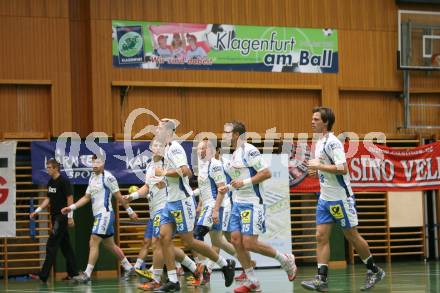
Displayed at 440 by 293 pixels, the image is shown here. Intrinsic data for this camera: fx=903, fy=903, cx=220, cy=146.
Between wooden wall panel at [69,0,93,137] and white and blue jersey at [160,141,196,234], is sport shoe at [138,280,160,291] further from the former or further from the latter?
wooden wall panel at [69,0,93,137]

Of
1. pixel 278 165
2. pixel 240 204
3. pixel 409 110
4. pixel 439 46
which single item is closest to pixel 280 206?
pixel 278 165

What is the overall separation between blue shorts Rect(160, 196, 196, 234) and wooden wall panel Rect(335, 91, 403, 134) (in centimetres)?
1076

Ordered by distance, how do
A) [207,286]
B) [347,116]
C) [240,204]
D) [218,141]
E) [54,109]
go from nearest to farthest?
1. [240,204]
2. [207,286]
3. [54,109]
4. [218,141]
5. [347,116]

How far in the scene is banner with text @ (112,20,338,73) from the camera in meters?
21.1

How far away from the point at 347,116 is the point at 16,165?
842 cm

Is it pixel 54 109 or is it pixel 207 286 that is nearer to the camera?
pixel 207 286

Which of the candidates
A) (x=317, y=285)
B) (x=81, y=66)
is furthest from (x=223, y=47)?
(x=317, y=285)

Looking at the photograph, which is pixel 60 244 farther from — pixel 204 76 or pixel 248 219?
pixel 248 219

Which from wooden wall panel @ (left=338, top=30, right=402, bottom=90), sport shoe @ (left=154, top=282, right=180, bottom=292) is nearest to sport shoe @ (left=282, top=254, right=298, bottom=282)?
sport shoe @ (left=154, top=282, right=180, bottom=292)

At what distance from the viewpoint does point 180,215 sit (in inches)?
503

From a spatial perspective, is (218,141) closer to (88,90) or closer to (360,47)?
(88,90)

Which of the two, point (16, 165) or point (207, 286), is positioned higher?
point (16, 165)

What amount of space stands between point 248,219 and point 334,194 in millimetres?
1246

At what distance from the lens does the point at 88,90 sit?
2089 centimetres
